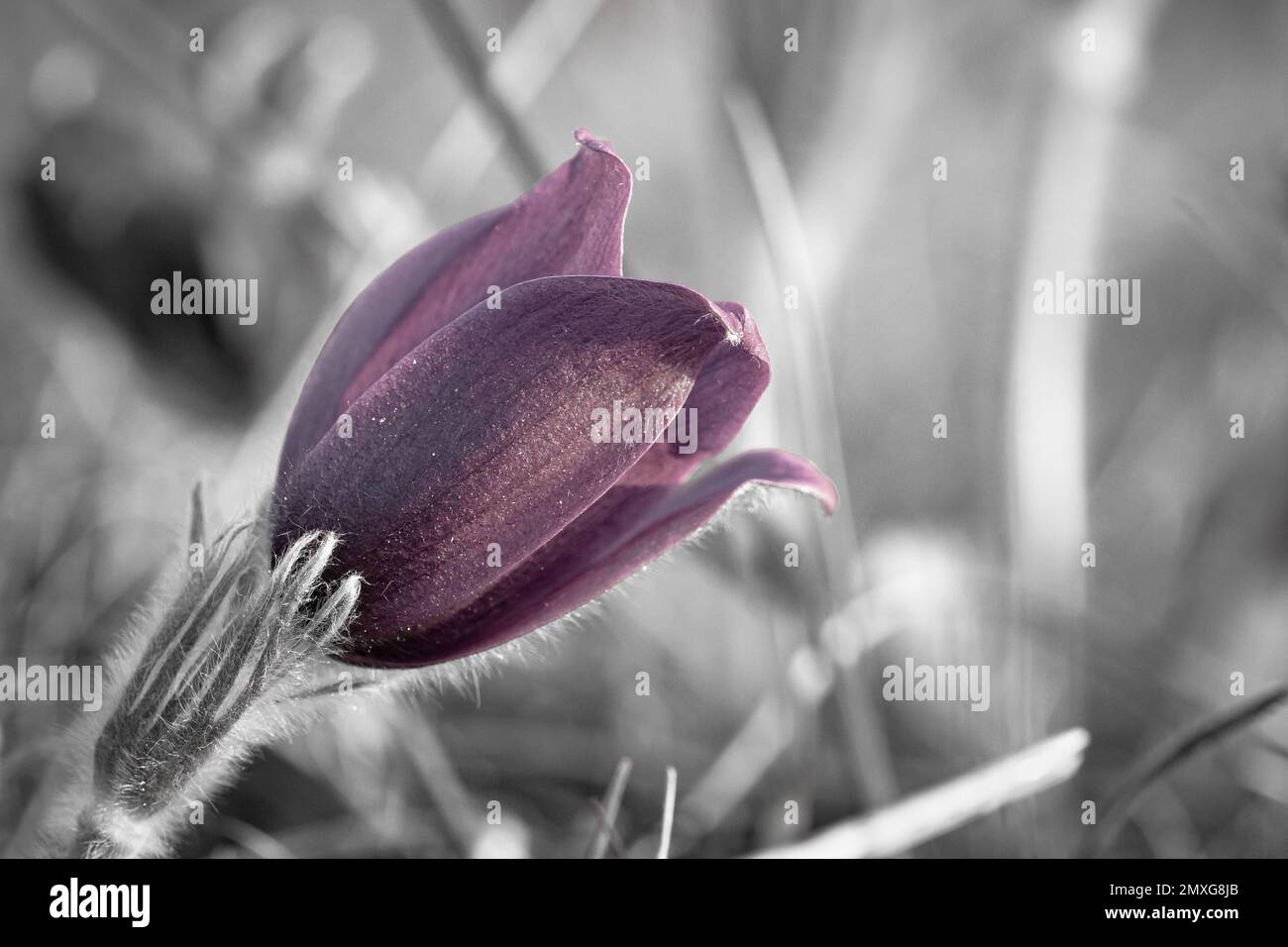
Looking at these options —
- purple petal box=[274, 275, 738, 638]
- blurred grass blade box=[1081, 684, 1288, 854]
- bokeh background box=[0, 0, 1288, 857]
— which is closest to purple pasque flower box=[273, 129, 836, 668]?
purple petal box=[274, 275, 738, 638]

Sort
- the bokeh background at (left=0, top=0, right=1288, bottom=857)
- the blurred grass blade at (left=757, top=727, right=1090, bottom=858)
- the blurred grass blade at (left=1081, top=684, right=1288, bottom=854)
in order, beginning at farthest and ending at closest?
the bokeh background at (left=0, top=0, right=1288, bottom=857) < the blurred grass blade at (left=757, top=727, right=1090, bottom=858) < the blurred grass blade at (left=1081, top=684, right=1288, bottom=854)

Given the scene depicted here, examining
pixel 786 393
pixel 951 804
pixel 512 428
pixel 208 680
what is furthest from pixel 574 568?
pixel 786 393

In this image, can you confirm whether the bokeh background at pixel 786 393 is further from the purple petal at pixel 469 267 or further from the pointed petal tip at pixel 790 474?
the pointed petal tip at pixel 790 474

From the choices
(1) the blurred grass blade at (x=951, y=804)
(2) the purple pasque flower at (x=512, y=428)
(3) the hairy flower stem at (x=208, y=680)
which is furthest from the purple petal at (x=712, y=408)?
(1) the blurred grass blade at (x=951, y=804)

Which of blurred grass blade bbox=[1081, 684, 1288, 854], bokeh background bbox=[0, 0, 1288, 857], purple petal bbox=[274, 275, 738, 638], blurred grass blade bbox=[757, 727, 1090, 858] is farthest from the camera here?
bokeh background bbox=[0, 0, 1288, 857]

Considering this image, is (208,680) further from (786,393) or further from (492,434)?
(786,393)

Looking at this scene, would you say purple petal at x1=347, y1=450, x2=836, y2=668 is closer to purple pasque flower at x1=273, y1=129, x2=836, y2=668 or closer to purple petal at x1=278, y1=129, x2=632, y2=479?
purple pasque flower at x1=273, y1=129, x2=836, y2=668
